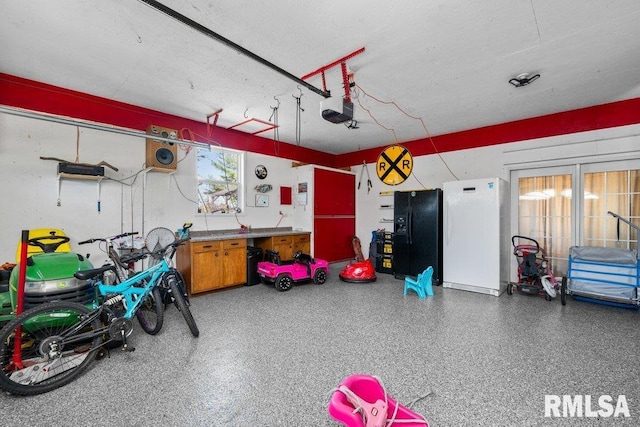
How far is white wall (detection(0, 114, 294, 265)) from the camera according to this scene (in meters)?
3.26

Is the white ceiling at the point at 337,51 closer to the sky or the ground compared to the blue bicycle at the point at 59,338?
closer to the sky

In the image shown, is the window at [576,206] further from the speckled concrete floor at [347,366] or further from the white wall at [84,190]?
the white wall at [84,190]

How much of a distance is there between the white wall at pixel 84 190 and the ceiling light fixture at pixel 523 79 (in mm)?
4750

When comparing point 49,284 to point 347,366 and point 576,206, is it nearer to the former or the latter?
point 347,366

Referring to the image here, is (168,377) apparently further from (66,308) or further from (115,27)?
(115,27)

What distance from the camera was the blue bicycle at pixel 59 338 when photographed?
6.43ft

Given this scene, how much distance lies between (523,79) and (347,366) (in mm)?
3710

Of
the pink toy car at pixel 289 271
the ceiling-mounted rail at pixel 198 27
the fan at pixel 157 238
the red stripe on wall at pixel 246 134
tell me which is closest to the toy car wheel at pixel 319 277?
the pink toy car at pixel 289 271

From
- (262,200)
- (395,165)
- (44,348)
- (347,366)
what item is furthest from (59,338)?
(262,200)

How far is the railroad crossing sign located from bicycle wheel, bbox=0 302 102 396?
3.35 meters

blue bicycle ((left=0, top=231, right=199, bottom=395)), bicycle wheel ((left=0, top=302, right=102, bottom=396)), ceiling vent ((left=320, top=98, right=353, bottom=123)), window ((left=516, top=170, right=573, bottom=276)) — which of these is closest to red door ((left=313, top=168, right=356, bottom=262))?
ceiling vent ((left=320, top=98, right=353, bottom=123))

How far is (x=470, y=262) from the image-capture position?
4.59 metres

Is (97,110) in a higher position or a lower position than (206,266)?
higher

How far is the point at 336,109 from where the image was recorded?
2.86m
